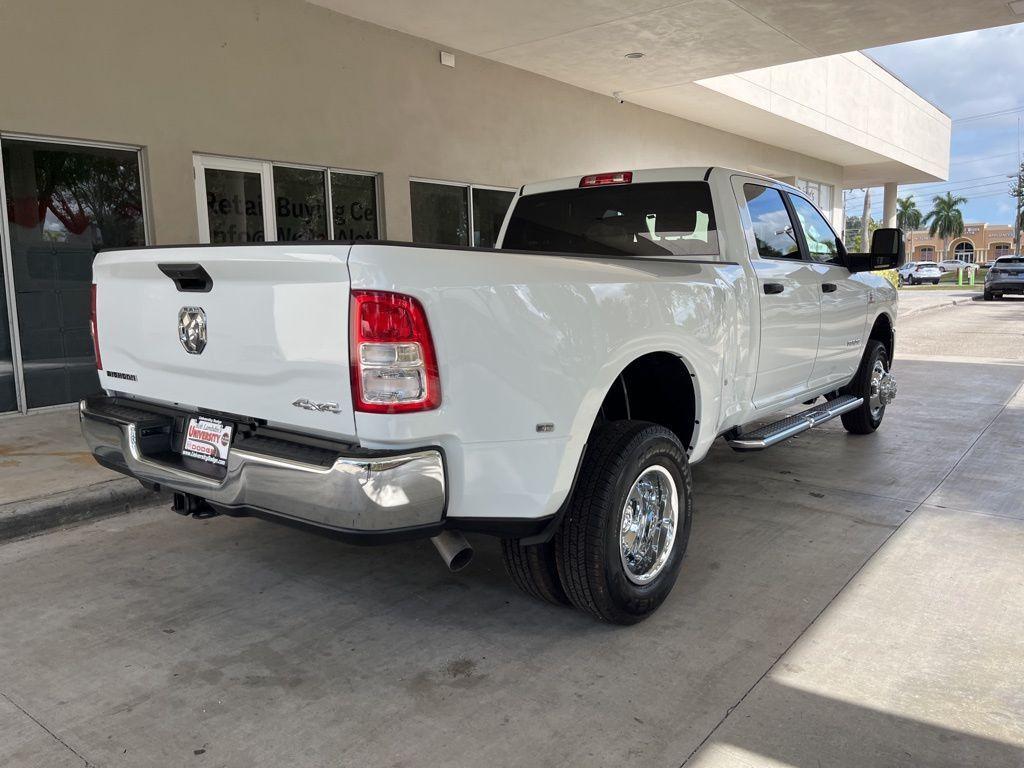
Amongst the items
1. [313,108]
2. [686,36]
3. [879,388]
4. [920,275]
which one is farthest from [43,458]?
[920,275]

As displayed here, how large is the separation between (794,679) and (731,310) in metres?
1.89

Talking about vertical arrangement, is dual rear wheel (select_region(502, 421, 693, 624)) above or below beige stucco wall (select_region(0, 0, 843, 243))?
below

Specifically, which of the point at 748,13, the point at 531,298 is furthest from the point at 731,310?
the point at 748,13

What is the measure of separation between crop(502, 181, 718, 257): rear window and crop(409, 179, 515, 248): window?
222 inches

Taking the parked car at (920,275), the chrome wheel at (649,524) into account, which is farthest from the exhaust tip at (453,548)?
the parked car at (920,275)

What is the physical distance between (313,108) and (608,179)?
223 inches

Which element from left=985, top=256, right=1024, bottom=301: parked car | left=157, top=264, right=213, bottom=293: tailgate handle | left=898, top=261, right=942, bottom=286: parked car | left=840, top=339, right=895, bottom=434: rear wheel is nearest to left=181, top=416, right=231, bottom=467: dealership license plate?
left=157, top=264, right=213, bottom=293: tailgate handle

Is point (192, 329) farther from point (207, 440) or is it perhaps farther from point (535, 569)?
point (535, 569)

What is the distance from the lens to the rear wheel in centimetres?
672

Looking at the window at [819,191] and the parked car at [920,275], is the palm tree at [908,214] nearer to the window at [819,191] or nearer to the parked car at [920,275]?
the parked car at [920,275]

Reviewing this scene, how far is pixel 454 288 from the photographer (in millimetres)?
2623

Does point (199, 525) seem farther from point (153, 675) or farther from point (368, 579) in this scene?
point (153, 675)

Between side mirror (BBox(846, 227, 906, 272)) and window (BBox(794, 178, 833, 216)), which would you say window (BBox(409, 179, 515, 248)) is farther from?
window (BBox(794, 178, 833, 216))

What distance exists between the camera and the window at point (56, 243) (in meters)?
7.37
